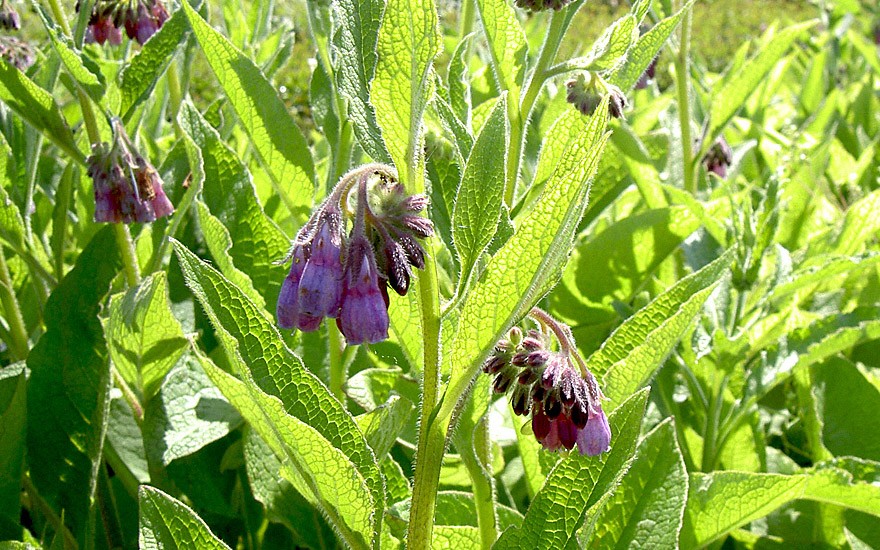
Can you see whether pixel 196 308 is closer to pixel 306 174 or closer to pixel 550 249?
pixel 306 174

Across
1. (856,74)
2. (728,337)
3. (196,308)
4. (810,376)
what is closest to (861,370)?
(810,376)

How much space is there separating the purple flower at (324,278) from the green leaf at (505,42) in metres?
0.61

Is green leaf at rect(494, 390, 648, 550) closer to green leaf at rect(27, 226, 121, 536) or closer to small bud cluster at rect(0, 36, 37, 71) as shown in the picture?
green leaf at rect(27, 226, 121, 536)

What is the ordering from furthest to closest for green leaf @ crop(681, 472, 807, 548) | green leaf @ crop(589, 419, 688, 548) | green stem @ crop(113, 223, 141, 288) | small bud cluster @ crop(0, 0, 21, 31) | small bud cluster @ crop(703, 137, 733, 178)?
small bud cluster @ crop(703, 137, 733, 178) → small bud cluster @ crop(0, 0, 21, 31) → green stem @ crop(113, 223, 141, 288) → green leaf @ crop(681, 472, 807, 548) → green leaf @ crop(589, 419, 688, 548)

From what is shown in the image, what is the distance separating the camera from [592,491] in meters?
1.22

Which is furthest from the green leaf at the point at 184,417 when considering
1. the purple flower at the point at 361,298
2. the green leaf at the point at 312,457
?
the purple flower at the point at 361,298

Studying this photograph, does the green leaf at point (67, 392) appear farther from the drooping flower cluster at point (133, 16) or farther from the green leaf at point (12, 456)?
the drooping flower cluster at point (133, 16)

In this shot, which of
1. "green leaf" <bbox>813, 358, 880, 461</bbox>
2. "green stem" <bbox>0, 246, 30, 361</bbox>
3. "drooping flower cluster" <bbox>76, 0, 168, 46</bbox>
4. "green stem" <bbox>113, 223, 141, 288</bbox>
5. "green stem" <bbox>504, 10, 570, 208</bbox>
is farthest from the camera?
"drooping flower cluster" <bbox>76, 0, 168, 46</bbox>

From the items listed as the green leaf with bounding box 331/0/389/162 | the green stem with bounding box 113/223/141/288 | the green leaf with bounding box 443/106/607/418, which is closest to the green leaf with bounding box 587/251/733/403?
the green leaf with bounding box 443/106/607/418

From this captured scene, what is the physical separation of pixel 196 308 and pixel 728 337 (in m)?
1.17

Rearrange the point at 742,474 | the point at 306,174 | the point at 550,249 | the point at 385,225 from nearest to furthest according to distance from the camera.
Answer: the point at 550,249 → the point at 385,225 → the point at 742,474 → the point at 306,174

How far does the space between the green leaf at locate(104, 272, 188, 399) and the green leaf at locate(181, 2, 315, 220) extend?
0.31m

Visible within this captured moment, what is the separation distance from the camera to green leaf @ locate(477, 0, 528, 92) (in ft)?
4.97

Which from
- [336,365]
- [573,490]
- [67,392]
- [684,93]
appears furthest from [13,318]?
[684,93]
